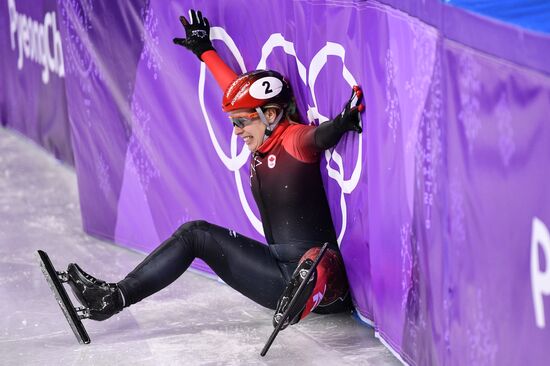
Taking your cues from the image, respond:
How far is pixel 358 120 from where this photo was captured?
4.40 metres

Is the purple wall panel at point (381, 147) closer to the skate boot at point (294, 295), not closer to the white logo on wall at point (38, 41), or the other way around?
the skate boot at point (294, 295)

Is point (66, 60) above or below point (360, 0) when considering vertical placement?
below

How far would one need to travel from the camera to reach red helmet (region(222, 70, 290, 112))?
4.79m

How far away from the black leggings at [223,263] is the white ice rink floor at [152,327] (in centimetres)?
20

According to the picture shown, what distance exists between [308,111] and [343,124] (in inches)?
17.3

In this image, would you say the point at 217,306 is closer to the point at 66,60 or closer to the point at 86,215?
the point at 86,215

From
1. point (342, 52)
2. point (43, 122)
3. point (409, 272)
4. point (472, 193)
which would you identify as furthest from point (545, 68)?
point (43, 122)

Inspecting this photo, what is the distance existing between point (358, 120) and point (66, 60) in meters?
2.88

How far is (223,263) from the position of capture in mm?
4852

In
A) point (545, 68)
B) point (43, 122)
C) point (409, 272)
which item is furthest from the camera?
point (43, 122)

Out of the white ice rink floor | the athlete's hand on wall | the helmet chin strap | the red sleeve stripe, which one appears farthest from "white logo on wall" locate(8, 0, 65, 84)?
the athlete's hand on wall

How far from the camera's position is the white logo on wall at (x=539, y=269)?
2.83 metres

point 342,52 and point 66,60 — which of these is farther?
point 66,60

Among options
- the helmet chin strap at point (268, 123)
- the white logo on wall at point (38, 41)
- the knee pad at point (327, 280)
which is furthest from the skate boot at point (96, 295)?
the white logo on wall at point (38, 41)
